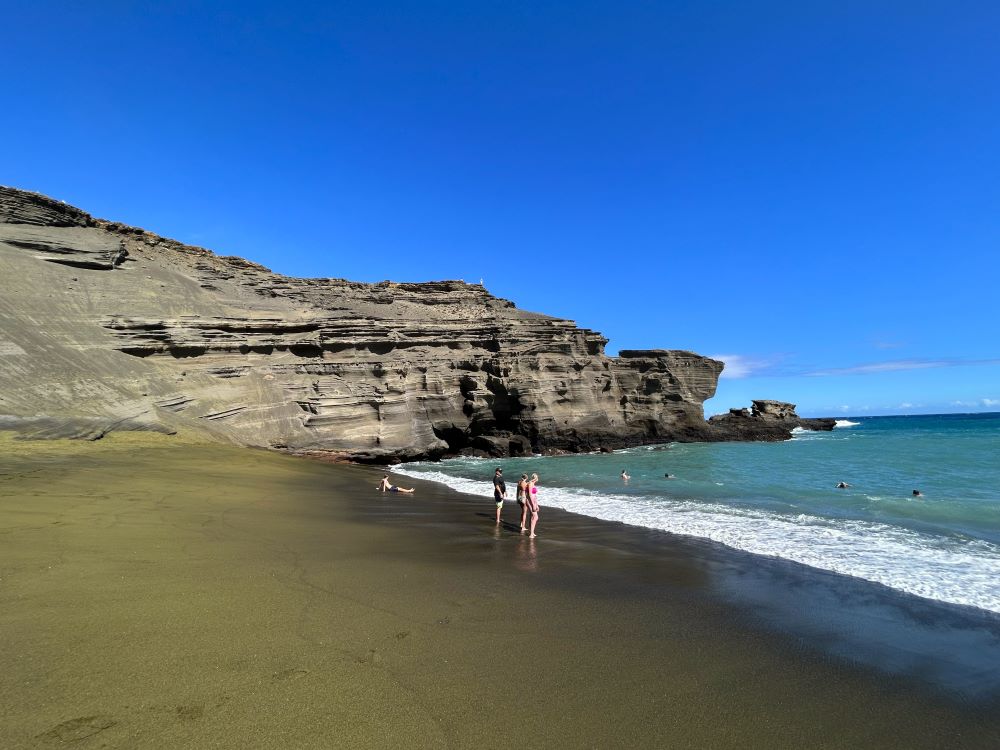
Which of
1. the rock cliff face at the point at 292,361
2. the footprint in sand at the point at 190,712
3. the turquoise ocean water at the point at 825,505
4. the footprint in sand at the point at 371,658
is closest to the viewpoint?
the footprint in sand at the point at 190,712

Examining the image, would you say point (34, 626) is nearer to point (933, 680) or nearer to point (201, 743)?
point (201, 743)

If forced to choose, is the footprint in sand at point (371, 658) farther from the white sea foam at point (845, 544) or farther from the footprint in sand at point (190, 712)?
the white sea foam at point (845, 544)

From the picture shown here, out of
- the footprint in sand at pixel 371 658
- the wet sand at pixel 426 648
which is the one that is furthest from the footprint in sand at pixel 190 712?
the footprint in sand at pixel 371 658

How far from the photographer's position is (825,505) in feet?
47.0

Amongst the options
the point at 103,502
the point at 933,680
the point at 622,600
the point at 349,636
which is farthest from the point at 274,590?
the point at 933,680

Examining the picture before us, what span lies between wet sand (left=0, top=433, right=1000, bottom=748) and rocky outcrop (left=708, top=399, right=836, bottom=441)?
40978 millimetres

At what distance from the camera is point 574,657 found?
4.50 m

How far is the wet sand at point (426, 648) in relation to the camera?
10.4ft

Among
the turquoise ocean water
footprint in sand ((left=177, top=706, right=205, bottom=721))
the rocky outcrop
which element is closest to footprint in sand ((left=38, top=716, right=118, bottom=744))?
footprint in sand ((left=177, top=706, right=205, bottom=721))

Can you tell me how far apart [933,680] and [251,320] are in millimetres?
29425

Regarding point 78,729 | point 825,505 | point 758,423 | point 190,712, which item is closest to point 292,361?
point 825,505

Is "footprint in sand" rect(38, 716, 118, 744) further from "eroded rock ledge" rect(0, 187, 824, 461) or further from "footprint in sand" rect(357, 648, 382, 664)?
"eroded rock ledge" rect(0, 187, 824, 461)

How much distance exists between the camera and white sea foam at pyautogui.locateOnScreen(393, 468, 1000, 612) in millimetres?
7535

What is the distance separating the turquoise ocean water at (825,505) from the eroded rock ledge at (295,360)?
19.9 ft
